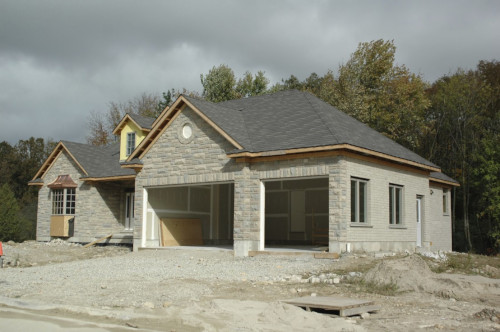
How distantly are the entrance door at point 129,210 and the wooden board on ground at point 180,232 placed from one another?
5.15m

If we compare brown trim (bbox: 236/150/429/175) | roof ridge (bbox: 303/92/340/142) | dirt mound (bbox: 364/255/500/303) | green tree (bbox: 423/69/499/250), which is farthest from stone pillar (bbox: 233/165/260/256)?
green tree (bbox: 423/69/499/250)

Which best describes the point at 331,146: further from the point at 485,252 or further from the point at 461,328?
the point at 485,252

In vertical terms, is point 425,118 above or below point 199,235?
above

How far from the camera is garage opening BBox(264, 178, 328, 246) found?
23938 mm

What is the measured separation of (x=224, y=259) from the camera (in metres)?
18.5

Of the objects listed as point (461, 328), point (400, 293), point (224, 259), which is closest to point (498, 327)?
point (461, 328)

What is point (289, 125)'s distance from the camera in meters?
20.4

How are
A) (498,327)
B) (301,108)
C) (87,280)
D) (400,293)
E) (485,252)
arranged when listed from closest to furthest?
(498,327) < (400,293) < (87,280) < (301,108) < (485,252)

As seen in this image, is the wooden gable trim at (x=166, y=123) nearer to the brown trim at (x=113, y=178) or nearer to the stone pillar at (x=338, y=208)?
the brown trim at (x=113, y=178)

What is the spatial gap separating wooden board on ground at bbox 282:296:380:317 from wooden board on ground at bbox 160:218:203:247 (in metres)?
13.4

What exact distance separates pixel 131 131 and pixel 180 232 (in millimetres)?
7004

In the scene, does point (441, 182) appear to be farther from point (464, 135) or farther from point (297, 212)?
point (464, 135)

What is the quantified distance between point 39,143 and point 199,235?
37527 millimetres

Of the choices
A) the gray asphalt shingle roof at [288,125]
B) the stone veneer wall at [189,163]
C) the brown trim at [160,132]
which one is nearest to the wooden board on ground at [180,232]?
the stone veneer wall at [189,163]
